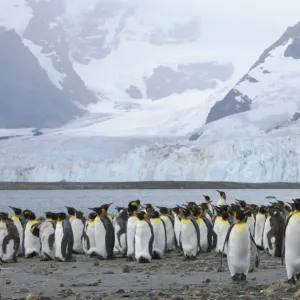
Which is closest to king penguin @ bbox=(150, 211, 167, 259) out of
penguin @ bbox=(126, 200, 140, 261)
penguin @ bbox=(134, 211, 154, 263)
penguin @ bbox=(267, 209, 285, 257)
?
penguin @ bbox=(126, 200, 140, 261)

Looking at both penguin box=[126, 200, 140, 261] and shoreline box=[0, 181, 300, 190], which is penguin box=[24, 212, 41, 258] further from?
shoreline box=[0, 181, 300, 190]

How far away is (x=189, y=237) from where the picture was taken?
10984 mm

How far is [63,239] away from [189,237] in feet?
5.91

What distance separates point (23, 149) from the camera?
158 feet

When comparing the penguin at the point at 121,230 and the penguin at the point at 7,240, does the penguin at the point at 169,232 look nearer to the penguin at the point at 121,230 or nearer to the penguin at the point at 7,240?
the penguin at the point at 121,230

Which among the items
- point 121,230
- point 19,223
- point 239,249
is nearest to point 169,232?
point 121,230

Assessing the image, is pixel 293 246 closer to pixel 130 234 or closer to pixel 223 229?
pixel 223 229

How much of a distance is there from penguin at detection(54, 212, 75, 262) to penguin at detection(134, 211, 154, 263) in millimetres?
1008

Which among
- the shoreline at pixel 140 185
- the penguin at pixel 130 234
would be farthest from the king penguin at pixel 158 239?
the shoreline at pixel 140 185

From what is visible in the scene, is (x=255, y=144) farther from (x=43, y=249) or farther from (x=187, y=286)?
(x=187, y=286)

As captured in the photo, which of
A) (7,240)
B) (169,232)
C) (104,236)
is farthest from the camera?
(169,232)

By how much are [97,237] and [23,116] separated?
88.7 m

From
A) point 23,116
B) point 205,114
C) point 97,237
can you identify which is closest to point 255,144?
point 97,237

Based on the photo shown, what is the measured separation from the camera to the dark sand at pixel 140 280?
7.11 metres
